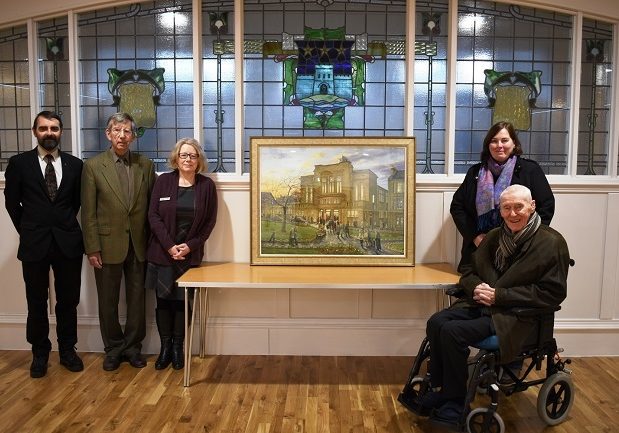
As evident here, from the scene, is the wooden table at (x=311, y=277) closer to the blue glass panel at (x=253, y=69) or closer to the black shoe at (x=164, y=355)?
the black shoe at (x=164, y=355)

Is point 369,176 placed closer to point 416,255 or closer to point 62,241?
point 416,255

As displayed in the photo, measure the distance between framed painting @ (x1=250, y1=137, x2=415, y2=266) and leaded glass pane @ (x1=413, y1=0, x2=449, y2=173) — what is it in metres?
0.34

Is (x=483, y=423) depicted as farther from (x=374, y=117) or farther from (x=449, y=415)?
(x=374, y=117)

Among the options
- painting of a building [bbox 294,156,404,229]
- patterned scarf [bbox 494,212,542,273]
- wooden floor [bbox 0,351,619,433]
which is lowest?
wooden floor [bbox 0,351,619,433]

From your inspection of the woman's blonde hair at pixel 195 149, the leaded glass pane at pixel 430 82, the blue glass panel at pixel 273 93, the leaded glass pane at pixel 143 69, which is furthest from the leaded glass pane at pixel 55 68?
the leaded glass pane at pixel 430 82

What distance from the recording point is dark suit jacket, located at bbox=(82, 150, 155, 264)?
148 inches

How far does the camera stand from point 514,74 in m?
4.17

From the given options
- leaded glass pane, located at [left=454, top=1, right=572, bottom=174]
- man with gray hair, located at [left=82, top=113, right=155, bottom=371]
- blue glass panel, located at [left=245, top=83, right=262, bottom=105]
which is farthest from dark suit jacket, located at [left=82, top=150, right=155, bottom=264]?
leaded glass pane, located at [left=454, top=1, right=572, bottom=174]

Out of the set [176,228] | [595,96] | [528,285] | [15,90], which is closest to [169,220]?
[176,228]

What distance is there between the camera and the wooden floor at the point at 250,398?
3076 millimetres

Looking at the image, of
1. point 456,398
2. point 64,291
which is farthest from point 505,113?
point 64,291

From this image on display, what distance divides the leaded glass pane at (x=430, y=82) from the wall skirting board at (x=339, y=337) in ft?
4.10

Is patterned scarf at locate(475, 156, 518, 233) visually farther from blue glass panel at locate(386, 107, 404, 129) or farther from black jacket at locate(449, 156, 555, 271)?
blue glass panel at locate(386, 107, 404, 129)

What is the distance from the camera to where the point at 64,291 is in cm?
380
